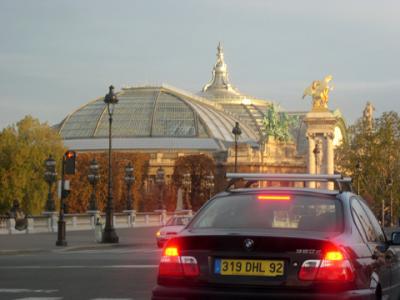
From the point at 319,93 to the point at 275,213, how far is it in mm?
151538

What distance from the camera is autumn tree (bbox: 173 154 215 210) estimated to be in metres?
154

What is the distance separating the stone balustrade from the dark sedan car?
48.6 m

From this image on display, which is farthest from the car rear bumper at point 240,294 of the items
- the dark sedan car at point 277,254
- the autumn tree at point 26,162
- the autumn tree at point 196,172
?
the autumn tree at point 196,172

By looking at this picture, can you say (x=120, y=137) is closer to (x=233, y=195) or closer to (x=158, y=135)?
(x=158, y=135)

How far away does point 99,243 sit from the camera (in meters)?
45.8

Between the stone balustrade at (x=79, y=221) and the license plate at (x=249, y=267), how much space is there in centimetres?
4921

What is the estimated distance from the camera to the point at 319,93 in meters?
161

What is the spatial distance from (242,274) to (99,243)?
3643 centimetres

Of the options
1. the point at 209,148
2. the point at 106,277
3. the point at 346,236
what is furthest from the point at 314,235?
the point at 209,148

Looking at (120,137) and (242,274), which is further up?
(120,137)

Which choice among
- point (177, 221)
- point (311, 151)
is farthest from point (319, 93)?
point (177, 221)

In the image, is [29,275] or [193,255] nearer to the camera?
[193,255]

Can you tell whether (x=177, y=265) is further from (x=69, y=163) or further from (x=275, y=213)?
(x=69, y=163)

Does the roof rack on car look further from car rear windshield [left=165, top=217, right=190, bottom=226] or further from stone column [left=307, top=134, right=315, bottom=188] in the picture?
stone column [left=307, top=134, right=315, bottom=188]
